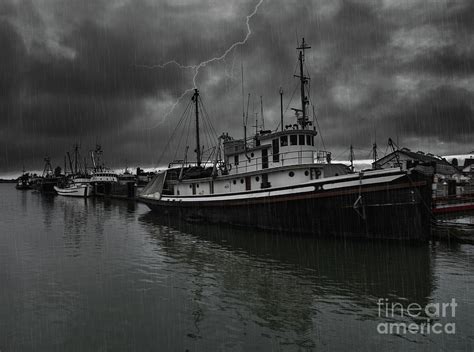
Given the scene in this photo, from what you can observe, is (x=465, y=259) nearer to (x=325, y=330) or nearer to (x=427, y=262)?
(x=427, y=262)

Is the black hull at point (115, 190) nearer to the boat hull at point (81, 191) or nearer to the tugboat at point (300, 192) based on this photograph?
the boat hull at point (81, 191)

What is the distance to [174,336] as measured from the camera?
8406 mm

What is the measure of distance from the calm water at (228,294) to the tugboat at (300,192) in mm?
1386

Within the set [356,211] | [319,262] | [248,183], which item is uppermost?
[248,183]

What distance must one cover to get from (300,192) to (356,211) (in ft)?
11.1

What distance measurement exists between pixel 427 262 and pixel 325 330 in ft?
26.9

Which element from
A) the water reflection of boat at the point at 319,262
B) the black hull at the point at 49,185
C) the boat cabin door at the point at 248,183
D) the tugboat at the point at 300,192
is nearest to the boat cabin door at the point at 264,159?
the tugboat at the point at 300,192

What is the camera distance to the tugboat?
17141mm

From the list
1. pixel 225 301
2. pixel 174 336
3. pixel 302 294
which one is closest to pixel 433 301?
pixel 302 294

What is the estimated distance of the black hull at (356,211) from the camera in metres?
16.9

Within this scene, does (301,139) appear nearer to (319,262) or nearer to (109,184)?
(319,262)

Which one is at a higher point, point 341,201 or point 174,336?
point 341,201

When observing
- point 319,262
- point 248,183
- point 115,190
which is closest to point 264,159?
point 248,183

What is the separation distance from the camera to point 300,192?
19.8m
